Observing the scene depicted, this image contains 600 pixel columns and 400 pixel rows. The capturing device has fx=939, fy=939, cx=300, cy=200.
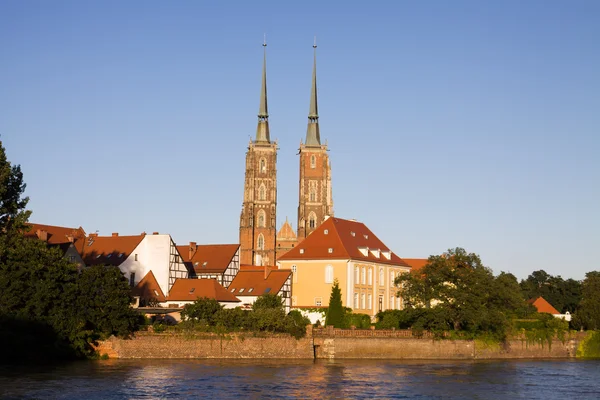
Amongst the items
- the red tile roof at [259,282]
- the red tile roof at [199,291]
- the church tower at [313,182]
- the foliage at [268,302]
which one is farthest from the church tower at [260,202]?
the foliage at [268,302]

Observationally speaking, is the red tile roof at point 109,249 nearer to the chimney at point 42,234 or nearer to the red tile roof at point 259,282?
the chimney at point 42,234

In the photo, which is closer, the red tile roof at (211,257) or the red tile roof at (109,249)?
the red tile roof at (109,249)

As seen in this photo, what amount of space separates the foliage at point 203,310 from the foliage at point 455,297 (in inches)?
588

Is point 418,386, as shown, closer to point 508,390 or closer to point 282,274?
point 508,390

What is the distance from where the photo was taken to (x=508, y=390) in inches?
1879

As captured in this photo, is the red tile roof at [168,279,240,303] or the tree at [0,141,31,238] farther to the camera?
the red tile roof at [168,279,240,303]

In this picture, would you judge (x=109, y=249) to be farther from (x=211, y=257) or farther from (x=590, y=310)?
(x=590, y=310)

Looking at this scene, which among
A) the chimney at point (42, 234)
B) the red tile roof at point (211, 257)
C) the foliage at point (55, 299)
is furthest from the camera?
the red tile roof at point (211, 257)

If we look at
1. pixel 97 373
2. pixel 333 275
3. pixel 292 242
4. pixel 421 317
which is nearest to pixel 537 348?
pixel 421 317

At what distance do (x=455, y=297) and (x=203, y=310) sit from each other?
18.7 metres

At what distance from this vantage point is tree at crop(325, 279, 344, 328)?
245ft

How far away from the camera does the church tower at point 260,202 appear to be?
12450 centimetres

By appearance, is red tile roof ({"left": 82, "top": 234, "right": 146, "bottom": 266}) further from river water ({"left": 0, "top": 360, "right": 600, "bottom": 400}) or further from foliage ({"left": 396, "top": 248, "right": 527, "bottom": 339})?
river water ({"left": 0, "top": 360, "right": 600, "bottom": 400})

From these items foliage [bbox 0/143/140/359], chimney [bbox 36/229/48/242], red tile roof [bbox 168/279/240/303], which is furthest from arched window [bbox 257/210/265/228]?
foliage [bbox 0/143/140/359]
